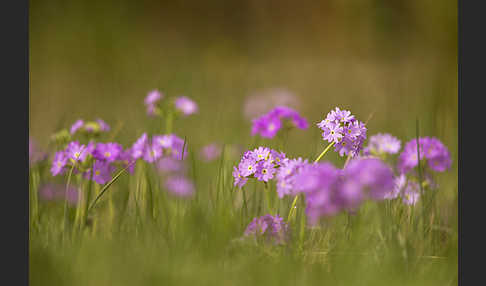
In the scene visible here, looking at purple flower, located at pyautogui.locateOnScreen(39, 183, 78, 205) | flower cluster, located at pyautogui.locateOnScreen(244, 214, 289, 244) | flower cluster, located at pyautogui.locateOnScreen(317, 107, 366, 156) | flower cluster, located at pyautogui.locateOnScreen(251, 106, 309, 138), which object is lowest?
flower cluster, located at pyautogui.locateOnScreen(244, 214, 289, 244)

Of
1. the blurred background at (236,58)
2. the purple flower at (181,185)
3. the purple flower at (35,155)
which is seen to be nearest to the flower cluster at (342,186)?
the purple flower at (181,185)

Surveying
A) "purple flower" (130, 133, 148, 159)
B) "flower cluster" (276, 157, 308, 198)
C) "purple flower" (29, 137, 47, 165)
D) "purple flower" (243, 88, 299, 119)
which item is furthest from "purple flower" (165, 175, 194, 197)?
"purple flower" (243, 88, 299, 119)

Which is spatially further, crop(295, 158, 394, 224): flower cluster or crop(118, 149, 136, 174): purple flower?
crop(118, 149, 136, 174): purple flower

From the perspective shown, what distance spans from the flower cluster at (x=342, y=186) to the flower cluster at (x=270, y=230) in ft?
0.80

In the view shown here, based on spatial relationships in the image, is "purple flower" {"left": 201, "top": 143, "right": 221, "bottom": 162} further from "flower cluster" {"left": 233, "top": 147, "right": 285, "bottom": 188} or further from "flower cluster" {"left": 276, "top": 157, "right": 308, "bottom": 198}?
"flower cluster" {"left": 276, "top": 157, "right": 308, "bottom": 198}

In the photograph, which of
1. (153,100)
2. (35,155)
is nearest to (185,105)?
(153,100)

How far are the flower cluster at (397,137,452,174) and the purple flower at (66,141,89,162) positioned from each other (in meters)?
1.37

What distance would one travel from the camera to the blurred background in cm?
465

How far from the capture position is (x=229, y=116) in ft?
15.4

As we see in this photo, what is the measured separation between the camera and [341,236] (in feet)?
6.12

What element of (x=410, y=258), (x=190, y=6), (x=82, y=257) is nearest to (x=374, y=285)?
(x=410, y=258)

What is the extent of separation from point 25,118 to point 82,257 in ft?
1.83

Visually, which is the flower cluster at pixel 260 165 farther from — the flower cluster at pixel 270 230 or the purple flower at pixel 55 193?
the purple flower at pixel 55 193

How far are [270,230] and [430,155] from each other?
867 mm
